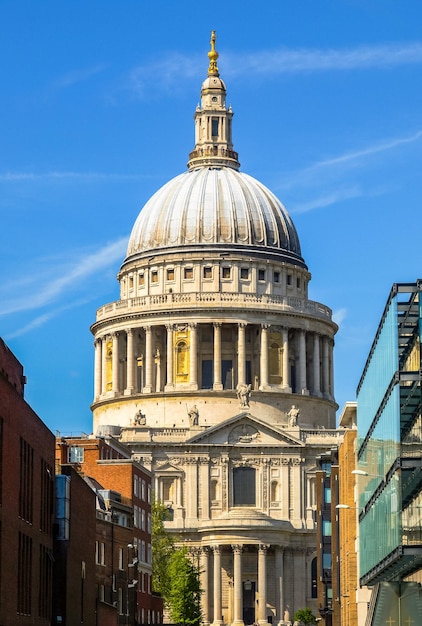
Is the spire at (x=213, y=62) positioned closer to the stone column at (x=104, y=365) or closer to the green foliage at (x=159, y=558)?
the stone column at (x=104, y=365)

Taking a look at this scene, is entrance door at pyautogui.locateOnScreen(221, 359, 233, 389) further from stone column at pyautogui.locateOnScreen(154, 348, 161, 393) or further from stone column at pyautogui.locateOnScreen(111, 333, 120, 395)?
stone column at pyautogui.locateOnScreen(111, 333, 120, 395)

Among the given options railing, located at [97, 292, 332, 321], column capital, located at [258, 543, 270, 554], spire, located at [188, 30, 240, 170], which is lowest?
column capital, located at [258, 543, 270, 554]

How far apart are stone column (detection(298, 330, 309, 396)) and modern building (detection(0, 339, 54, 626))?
101995 mm

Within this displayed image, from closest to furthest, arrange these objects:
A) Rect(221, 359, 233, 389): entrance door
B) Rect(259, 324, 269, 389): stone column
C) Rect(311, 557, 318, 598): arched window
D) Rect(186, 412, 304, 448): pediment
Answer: Rect(311, 557, 318, 598): arched window < Rect(186, 412, 304, 448): pediment < Rect(259, 324, 269, 389): stone column < Rect(221, 359, 233, 389): entrance door

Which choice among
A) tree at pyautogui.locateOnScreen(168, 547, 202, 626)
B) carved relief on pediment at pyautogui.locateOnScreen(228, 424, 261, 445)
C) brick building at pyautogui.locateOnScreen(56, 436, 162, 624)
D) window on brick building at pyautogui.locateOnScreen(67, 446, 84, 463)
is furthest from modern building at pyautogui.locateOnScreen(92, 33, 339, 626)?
window on brick building at pyautogui.locateOnScreen(67, 446, 84, 463)

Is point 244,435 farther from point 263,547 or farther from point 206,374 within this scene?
point 206,374

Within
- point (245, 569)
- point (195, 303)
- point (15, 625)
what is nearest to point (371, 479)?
point (15, 625)

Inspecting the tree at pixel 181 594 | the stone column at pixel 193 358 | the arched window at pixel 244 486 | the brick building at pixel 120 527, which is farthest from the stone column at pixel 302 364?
the brick building at pixel 120 527

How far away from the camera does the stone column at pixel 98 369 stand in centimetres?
18100

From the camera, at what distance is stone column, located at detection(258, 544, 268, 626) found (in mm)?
157613

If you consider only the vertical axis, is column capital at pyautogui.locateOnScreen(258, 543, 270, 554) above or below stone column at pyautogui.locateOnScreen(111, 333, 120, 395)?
below

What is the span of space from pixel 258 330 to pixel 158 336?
10.4 m

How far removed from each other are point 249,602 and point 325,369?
30.4 metres

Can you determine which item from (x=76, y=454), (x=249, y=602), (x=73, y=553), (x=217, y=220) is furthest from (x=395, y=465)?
(x=217, y=220)
